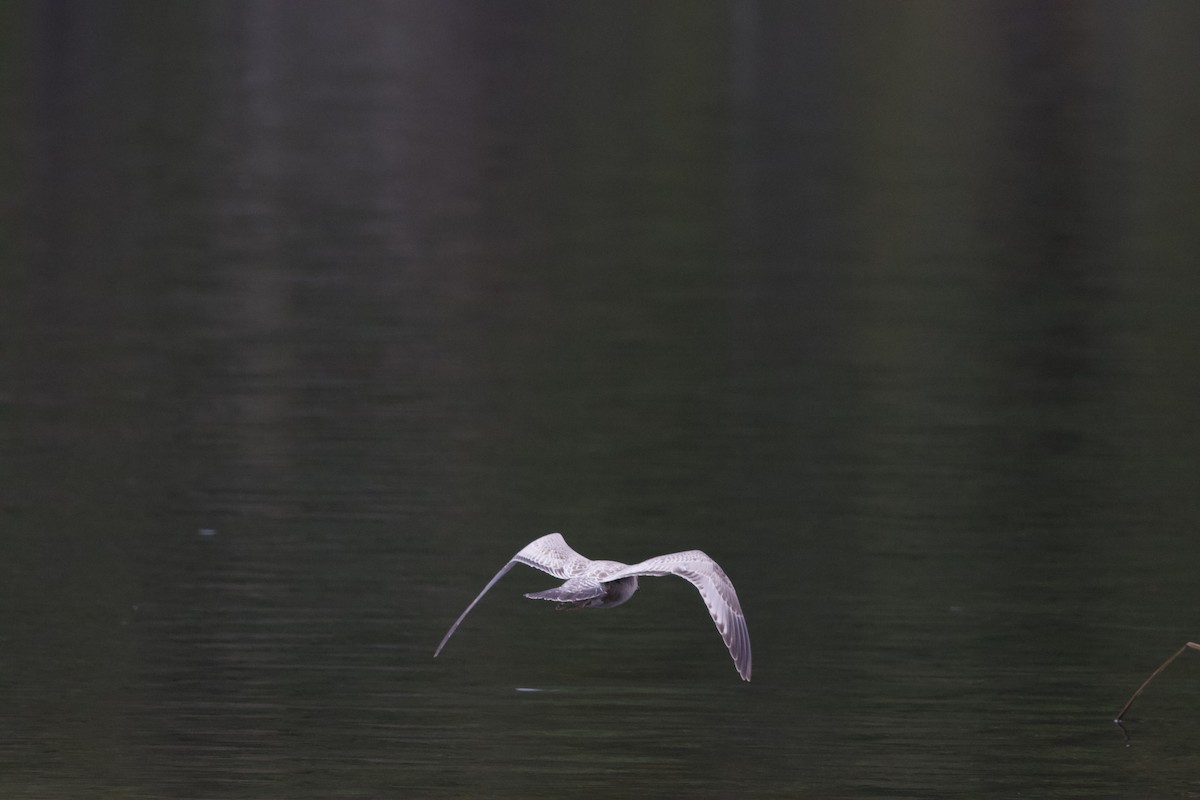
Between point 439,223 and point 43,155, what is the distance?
12.3m

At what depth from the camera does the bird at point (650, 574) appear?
10289 mm

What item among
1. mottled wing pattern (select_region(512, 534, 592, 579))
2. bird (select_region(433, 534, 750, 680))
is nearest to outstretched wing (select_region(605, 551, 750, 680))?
bird (select_region(433, 534, 750, 680))

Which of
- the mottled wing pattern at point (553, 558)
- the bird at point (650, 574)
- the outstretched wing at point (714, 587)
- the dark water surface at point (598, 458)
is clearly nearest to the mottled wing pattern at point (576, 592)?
A: the bird at point (650, 574)

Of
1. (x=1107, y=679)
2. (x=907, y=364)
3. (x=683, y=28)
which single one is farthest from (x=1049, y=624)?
(x=683, y=28)

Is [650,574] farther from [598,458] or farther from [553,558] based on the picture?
[598,458]

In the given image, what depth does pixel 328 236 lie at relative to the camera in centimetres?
3684

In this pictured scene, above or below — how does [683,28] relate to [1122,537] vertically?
above

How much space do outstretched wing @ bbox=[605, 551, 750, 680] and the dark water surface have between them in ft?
9.01

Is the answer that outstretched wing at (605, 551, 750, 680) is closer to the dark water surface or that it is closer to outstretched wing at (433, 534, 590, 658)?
outstretched wing at (433, 534, 590, 658)

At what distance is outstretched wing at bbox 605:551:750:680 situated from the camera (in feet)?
33.7

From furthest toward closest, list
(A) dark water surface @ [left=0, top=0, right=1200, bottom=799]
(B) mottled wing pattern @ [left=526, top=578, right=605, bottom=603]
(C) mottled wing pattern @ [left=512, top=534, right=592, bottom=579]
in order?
(A) dark water surface @ [left=0, top=0, right=1200, bottom=799]
(C) mottled wing pattern @ [left=512, top=534, right=592, bottom=579]
(B) mottled wing pattern @ [left=526, top=578, right=605, bottom=603]

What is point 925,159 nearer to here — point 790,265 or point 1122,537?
point 790,265

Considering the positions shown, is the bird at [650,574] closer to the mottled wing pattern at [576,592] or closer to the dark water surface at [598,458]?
the mottled wing pattern at [576,592]

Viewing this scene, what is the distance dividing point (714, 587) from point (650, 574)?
0.29 metres
